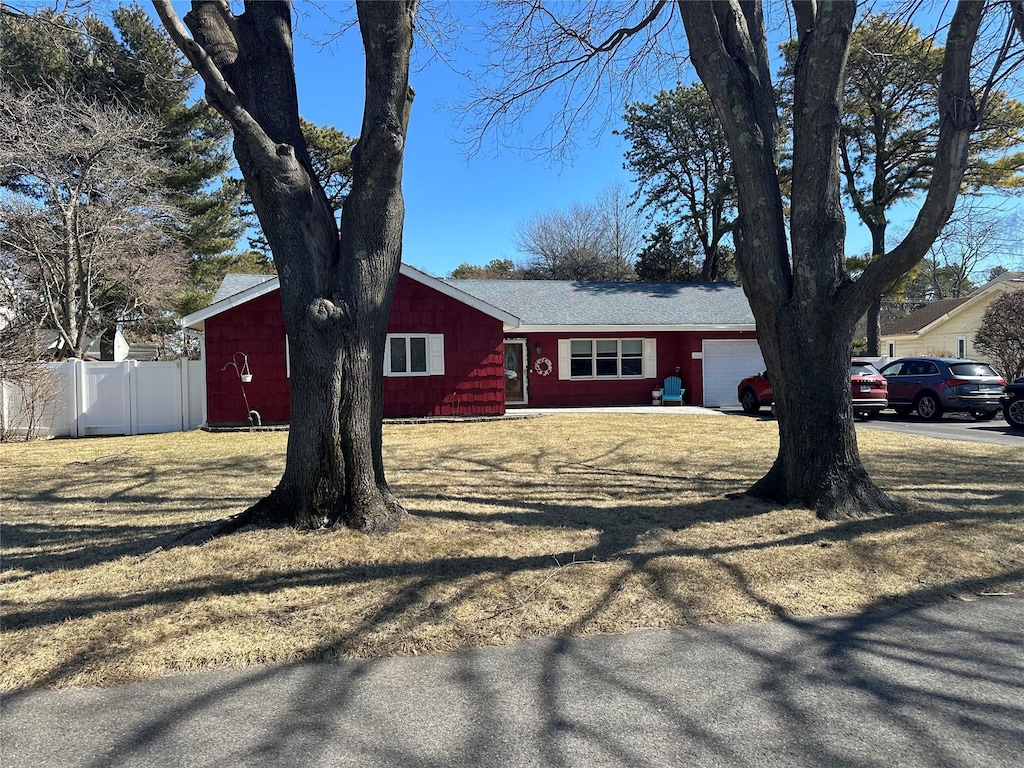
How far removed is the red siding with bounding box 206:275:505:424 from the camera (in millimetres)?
14086

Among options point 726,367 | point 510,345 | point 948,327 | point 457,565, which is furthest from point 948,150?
point 948,327

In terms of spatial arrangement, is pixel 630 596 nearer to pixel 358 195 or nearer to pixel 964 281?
pixel 358 195

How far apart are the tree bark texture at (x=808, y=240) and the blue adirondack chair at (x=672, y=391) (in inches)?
495

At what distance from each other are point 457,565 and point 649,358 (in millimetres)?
15403

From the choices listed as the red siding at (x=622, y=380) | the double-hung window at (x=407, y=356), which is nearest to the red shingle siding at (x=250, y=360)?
the double-hung window at (x=407, y=356)

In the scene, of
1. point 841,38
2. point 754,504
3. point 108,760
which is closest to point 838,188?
point 841,38

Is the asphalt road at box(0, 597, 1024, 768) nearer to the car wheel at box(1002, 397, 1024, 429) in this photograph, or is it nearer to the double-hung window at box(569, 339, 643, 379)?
the car wheel at box(1002, 397, 1024, 429)

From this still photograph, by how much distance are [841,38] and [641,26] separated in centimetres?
346

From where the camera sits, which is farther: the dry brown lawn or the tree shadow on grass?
the dry brown lawn

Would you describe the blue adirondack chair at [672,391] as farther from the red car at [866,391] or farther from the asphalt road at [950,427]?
the red car at [866,391]

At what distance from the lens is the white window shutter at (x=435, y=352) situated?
49.4 feet

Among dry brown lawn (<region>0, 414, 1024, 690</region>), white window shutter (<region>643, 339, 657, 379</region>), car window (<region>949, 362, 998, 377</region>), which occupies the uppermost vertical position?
white window shutter (<region>643, 339, 657, 379</region>)

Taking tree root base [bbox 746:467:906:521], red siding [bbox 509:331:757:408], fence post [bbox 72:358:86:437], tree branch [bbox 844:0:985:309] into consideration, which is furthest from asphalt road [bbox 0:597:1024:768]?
red siding [bbox 509:331:757:408]

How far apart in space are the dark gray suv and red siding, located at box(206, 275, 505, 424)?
34.2ft
